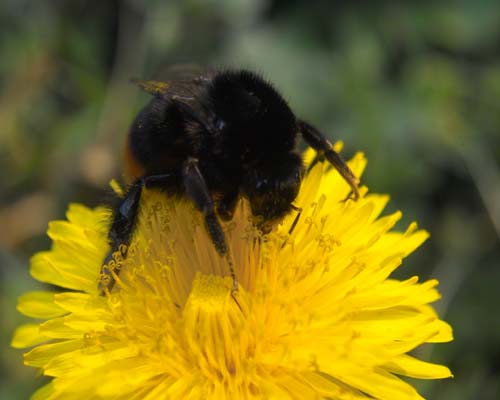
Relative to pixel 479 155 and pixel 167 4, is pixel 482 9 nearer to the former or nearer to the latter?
pixel 479 155

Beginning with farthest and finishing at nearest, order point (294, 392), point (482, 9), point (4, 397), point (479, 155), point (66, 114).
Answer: point (66, 114), point (482, 9), point (479, 155), point (4, 397), point (294, 392)

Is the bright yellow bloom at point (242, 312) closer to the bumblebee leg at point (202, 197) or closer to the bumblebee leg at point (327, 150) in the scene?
the bumblebee leg at point (327, 150)

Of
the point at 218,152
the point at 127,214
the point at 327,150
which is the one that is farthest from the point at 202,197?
the point at 327,150

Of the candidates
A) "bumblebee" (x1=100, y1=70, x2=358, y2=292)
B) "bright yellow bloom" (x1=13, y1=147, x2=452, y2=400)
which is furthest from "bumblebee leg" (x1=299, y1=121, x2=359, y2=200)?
"bumblebee" (x1=100, y1=70, x2=358, y2=292)

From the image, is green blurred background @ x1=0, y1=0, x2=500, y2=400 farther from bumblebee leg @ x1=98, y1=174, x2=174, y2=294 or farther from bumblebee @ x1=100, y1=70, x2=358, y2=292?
bumblebee @ x1=100, y1=70, x2=358, y2=292

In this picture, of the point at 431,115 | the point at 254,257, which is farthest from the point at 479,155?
the point at 254,257

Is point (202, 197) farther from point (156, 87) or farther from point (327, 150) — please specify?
point (327, 150)
